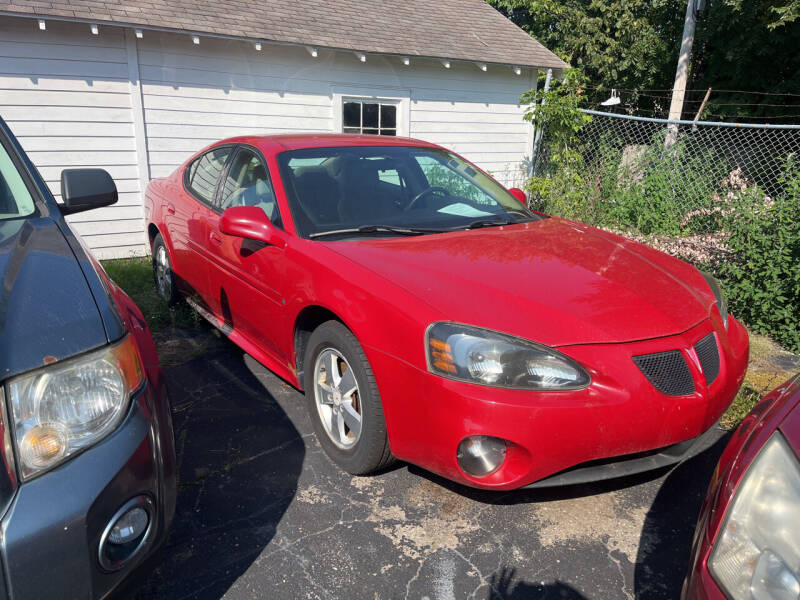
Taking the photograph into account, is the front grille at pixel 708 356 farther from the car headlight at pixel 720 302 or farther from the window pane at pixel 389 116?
the window pane at pixel 389 116

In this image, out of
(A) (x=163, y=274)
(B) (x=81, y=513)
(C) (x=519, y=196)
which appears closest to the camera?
(B) (x=81, y=513)

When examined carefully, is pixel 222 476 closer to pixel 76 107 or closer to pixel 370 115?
pixel 76 107

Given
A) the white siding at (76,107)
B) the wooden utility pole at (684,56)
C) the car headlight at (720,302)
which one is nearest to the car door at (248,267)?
the car headlight at (720,302)

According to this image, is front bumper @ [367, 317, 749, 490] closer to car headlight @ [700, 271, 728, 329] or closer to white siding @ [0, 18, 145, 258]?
car headlight @ [700, 271, 728, 329]

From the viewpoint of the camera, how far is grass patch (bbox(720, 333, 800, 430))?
3.48m

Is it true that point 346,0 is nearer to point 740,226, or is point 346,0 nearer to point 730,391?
point 740,226

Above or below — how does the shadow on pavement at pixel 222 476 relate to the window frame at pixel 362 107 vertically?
below

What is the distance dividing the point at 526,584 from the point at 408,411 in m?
0.76

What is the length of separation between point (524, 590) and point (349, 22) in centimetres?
834

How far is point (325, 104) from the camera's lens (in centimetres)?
841

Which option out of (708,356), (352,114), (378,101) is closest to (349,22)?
(378,101)

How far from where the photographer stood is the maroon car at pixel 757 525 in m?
1.22

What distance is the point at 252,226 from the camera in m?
3.10

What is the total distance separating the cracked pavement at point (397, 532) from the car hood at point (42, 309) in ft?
2.41
